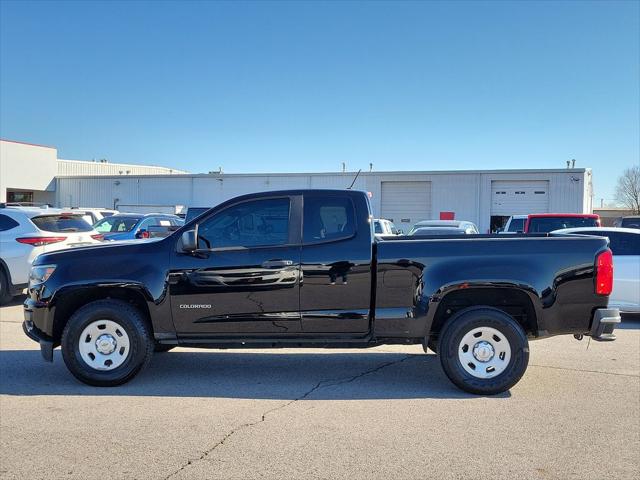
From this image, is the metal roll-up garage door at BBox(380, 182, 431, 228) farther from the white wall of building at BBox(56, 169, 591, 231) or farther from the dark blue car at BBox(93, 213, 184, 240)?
the dark blue car at BBox(93, 213, 184, 240)

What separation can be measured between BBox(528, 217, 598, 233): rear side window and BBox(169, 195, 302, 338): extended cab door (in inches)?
393

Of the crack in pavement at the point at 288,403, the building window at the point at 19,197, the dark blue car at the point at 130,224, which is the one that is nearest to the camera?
the crack in pavement at the point at 288,403

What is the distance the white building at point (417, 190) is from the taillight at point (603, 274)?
29.3 m

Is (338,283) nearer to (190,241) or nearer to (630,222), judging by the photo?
(190,241)

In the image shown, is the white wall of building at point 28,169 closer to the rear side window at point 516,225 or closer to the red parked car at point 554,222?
the rear side window at point 516,225

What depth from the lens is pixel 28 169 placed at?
48.0 m

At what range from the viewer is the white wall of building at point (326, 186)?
3562 cm

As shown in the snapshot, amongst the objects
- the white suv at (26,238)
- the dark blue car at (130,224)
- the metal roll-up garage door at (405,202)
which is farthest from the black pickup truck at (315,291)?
the metal roll-up garage door at (405,202)

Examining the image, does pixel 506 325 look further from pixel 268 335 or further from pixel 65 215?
pixel 65 215

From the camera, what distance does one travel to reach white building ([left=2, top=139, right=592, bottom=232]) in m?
35.8

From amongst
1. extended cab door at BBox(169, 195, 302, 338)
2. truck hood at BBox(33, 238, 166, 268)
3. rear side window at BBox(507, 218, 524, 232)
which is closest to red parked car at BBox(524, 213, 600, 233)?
rear side window at BBox(507, 218, 524, 232)

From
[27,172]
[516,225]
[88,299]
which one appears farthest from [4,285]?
[27,172]

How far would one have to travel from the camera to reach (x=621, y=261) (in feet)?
31.1

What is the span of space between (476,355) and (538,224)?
960 centimetres
